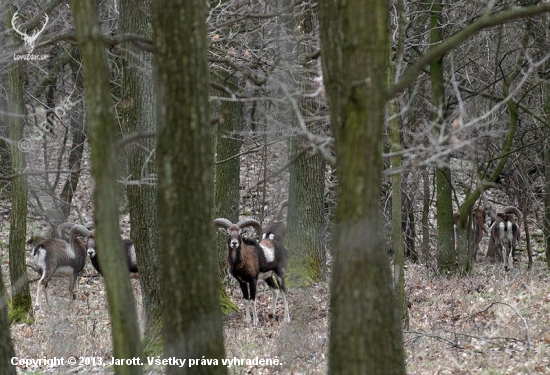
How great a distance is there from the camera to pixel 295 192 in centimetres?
1683

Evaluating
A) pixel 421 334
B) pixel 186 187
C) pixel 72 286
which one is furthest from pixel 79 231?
pixel 186 187

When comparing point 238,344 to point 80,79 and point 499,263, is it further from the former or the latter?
point 80,79

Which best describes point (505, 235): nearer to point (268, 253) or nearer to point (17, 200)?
point (268, 253)

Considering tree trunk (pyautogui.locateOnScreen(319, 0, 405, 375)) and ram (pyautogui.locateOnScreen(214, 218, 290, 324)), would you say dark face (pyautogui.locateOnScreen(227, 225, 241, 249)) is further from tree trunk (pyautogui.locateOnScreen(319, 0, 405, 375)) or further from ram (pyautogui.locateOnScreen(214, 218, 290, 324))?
tree trunk (pyautogui.locateOnScreen(319, 0, 405, 375))

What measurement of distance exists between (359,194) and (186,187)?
1324 millimetres

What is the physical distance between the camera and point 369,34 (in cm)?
556

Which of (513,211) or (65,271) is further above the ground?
(513,211)

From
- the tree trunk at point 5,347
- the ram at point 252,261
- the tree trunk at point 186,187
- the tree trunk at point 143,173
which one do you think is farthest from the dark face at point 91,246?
the tree trunk at point 186,187

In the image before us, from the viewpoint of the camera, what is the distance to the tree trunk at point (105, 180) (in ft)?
17.9

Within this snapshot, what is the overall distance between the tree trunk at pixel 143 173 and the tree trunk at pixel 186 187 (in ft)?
13.5

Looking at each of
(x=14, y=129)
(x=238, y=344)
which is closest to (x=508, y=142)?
(x=238, y=344)

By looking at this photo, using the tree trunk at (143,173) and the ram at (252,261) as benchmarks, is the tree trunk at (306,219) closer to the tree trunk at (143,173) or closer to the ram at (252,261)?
the ram at (252,261)

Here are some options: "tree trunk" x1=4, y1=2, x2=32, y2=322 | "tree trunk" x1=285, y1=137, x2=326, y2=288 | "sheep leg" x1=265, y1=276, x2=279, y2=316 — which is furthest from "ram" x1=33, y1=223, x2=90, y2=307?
"tree trunk" x1=285, y1=137, x2=326, y2=288

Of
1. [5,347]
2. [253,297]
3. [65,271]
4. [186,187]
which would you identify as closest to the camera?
[186,187]
